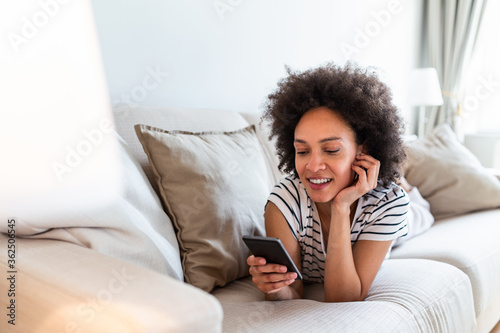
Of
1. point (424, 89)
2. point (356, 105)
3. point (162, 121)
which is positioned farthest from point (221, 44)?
point (424, 89)

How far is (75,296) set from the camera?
0.69m

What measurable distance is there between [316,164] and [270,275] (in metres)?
0.34

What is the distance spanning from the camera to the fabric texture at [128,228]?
938 millimetres

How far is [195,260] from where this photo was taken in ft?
3.99

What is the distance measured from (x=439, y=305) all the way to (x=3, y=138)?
119 cm

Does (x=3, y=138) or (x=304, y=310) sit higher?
(x=3, y=138)

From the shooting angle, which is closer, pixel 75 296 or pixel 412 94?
pixel 75 296

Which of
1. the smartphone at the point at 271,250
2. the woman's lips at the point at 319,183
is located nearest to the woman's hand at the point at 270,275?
the smartphone at the point at 271,250

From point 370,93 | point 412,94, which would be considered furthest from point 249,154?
point 412,94

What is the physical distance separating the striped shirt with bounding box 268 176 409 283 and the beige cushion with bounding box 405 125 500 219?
0.89 metres

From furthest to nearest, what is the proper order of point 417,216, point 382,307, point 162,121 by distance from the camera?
point 417,216 < point 162,121 < point 382,307

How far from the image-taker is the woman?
48.6 inches

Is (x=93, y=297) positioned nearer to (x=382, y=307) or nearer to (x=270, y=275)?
(x=270, y=275)

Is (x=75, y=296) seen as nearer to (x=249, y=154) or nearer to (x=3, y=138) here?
(x=3, y=138)
